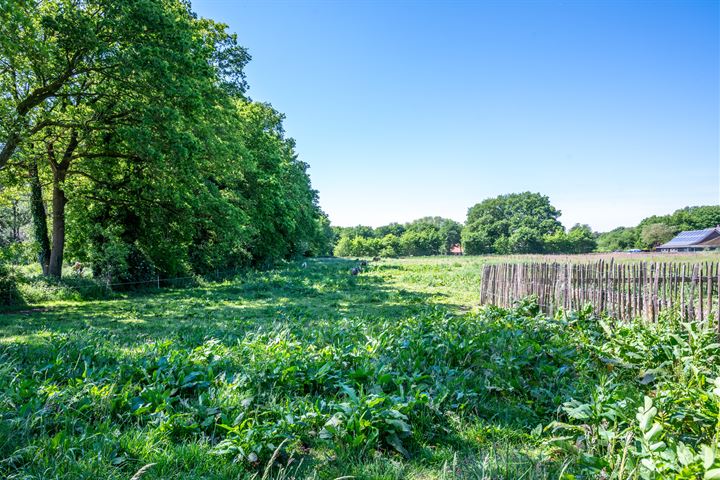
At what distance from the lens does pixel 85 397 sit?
12.0ft

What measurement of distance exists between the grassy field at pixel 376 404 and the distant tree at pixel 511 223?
307 feet

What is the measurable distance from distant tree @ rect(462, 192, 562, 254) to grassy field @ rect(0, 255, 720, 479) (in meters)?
93.5

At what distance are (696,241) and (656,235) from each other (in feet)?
74.0

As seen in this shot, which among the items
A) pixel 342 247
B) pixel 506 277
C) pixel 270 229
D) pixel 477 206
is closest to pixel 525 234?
pixel 477 206

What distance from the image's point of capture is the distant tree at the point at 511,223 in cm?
9219

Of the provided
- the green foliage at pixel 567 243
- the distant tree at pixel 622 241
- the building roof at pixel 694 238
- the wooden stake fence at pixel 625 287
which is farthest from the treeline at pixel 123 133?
the distant tree at pixel 622 241

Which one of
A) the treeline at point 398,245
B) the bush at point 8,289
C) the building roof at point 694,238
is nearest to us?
the bush at point 8,289

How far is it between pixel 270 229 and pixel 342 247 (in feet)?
281

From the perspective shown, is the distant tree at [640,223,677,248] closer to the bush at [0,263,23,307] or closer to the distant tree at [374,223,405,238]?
the distant tree at [374,223,405,238]

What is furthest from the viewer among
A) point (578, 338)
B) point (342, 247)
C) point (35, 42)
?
point (342, 247)

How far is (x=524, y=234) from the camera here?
91.8 metres

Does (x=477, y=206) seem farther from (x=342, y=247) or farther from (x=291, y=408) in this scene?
(x=291, y=408)

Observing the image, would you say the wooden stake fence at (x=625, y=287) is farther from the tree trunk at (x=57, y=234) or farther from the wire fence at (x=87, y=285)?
the tree trunk at (x=57, y=234)

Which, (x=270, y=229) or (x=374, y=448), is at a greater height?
(x=270, y=229)
